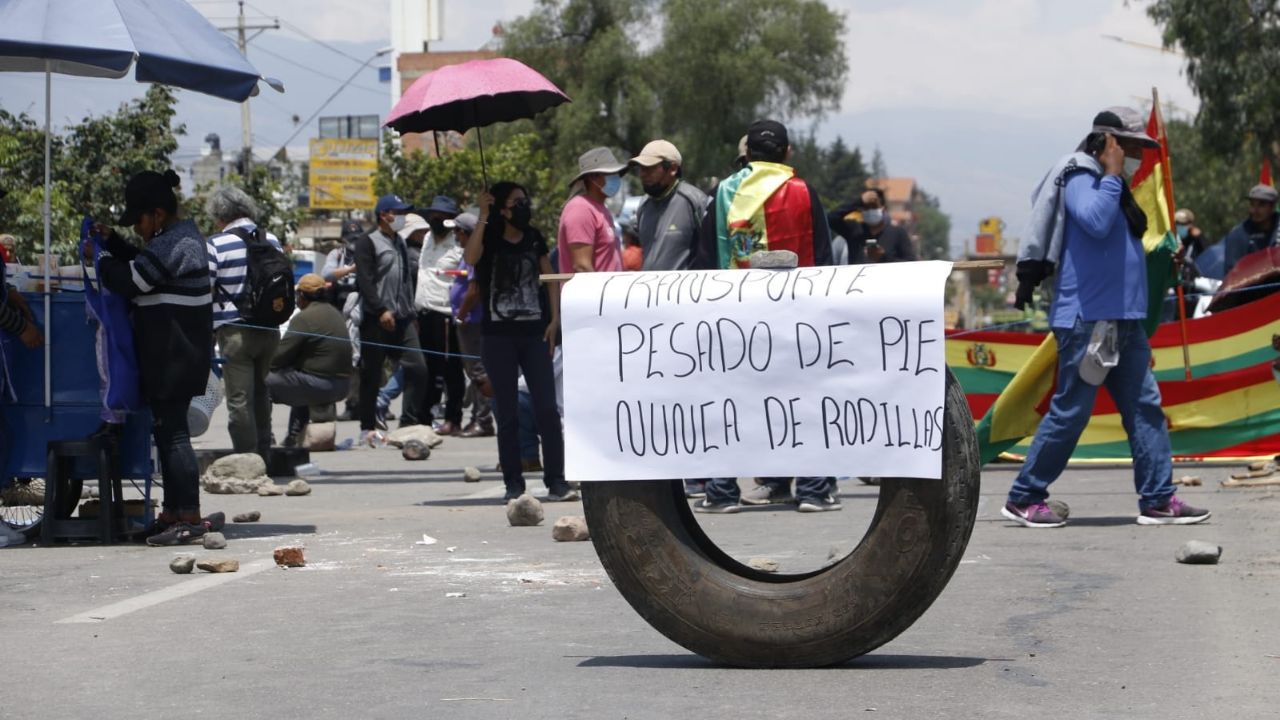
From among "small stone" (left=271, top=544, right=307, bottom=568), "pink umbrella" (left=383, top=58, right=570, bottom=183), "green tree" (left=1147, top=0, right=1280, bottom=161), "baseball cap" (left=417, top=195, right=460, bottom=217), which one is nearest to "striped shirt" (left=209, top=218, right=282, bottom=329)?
"pink umbrella" (left=383, top=58, right=570, bottom=183)

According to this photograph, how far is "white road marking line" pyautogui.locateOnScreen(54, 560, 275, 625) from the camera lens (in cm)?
730

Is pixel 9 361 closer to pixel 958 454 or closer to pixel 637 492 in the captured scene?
pixel 637 492

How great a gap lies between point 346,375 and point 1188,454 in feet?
19.9

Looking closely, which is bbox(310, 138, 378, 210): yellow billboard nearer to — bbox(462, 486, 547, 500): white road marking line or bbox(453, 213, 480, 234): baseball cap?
bbox(453, 213, 480, 234): baseball cap

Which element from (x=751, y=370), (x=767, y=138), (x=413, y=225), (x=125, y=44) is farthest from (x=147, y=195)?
(x=413, y=225)

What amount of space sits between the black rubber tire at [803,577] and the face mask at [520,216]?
5336 mm

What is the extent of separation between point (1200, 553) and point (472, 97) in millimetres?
5504

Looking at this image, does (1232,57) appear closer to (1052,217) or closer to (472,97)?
(472,97)

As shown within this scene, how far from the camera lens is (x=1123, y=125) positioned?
9.66 m

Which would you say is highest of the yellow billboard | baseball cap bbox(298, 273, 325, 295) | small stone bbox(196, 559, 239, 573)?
the yellow billboard

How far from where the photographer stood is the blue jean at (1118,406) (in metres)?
9.66

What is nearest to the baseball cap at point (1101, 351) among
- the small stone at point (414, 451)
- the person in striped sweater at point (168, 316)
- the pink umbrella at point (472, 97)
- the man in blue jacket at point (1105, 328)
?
the man in blue jacket at point (1105, 328)

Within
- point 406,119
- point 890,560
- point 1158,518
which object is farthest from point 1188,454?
point 890,560

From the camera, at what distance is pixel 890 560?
19.1ft
